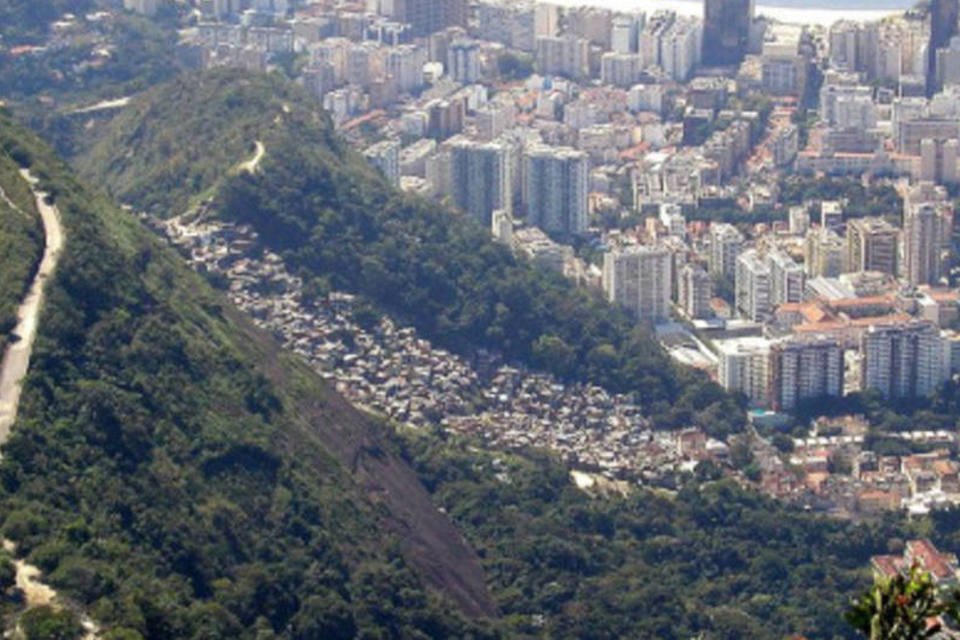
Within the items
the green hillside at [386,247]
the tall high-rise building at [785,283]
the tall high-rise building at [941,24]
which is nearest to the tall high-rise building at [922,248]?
the tall high-rise building at [785,283]

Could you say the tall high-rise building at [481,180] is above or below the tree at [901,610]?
below

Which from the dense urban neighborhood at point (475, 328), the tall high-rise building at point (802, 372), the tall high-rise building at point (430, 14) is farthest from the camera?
the tall high-rise building at point (430, 14)

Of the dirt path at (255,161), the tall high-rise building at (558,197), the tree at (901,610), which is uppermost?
the tree at (901,610)

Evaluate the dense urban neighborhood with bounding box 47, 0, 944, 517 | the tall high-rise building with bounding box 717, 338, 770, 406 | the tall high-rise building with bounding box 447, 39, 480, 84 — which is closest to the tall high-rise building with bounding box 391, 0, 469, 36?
the dense urban neighborhood with bounding box 47, 0, 944, 517

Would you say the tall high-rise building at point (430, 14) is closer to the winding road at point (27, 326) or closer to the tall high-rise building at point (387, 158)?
the tall high-rise building at point (387, 158)

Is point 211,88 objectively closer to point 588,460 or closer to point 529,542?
point 588,460

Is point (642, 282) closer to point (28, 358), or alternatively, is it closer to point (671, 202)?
point (671, 202)
